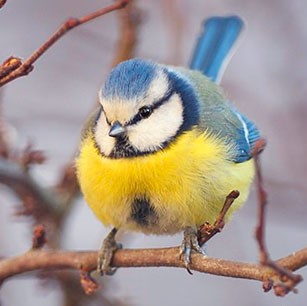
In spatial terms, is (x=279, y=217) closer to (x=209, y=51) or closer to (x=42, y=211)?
(x=209, y=51)

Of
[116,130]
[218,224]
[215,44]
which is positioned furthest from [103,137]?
[215,44]

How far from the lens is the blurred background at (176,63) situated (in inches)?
77.7

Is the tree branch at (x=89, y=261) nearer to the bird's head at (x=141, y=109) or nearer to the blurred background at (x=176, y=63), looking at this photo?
the bird's head at (x=141, y=109)

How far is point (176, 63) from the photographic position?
1.87 meters

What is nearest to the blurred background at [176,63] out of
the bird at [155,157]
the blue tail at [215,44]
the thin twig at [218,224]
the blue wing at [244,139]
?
the blue tail at [215,44]

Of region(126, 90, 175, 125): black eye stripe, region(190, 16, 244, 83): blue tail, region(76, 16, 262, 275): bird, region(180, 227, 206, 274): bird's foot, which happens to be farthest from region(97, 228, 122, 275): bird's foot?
region(190, 16, 244, 83): blue tail

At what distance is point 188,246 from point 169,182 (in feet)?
0.53

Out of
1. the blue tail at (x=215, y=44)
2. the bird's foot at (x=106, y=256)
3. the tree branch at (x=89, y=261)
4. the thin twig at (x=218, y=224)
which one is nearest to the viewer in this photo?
the thin twig at (x=218, y=224)

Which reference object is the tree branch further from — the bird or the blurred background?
the blurred background

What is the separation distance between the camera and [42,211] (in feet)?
4.83

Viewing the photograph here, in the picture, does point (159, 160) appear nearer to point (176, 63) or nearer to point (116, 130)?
point (116, 130)

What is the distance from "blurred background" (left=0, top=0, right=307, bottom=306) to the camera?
6.48ft

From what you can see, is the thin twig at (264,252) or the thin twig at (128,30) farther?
the thin twig at (128,30)

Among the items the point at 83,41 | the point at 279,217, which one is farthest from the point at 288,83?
the point at 83,41
